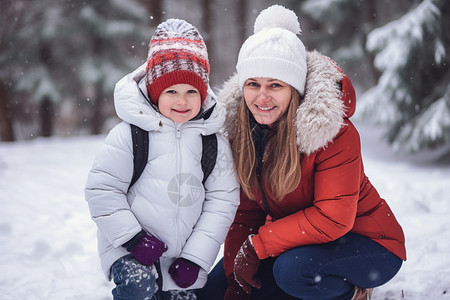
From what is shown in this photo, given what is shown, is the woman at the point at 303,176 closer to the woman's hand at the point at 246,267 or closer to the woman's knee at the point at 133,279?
the woman's hand at the point at 246,267

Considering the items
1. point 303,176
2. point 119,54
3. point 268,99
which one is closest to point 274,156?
point 303,176

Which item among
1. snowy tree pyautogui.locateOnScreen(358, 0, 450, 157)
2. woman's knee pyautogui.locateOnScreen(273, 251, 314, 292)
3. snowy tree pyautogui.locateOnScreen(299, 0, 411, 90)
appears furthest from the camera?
snowy tree pyautogui.locateOnScreen(299, 0, 411, 90)

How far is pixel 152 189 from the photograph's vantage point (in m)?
2.25

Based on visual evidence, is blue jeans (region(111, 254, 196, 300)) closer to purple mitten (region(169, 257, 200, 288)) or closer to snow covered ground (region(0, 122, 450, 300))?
purple mitten (region(169, 257, 200, 288))

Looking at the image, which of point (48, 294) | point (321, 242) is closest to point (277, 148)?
point (321, 242)

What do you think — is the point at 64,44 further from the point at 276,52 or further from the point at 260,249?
the point at 260,249

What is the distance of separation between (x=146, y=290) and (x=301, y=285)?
85 cm

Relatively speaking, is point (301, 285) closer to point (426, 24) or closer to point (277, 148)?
point (277, 148)

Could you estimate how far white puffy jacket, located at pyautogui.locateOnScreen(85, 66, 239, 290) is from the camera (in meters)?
2.16

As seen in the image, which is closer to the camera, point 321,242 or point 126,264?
point 126,264

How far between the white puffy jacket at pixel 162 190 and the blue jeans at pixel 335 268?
17.5 inches

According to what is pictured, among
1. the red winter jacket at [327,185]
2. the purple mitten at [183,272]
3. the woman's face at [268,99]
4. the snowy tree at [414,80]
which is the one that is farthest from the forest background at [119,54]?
the purple mitten at [183,272]

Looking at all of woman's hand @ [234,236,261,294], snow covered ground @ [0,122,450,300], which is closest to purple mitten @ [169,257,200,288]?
woman's hand @ [234,236,261,294]

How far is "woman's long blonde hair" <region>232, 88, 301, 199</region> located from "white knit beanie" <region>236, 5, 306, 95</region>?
0.12m
